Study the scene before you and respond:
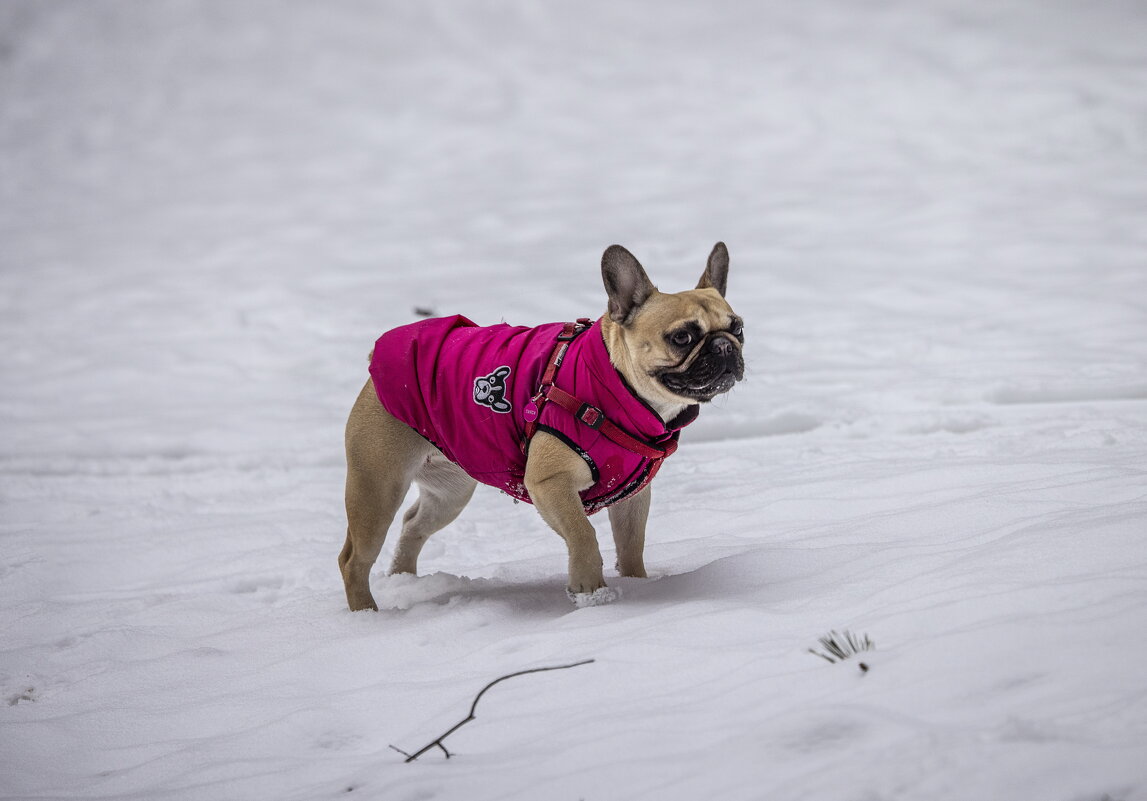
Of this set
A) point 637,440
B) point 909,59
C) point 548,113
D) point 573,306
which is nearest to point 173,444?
point 573,306

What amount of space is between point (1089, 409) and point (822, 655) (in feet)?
15.8

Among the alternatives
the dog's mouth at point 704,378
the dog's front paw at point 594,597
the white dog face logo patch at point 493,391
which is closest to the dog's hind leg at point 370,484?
the white dog face logo patch at point 493,391

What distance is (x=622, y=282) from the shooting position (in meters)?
3.55

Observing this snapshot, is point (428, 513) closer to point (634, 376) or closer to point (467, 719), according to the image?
point (634, 376)

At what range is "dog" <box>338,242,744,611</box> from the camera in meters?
3.38

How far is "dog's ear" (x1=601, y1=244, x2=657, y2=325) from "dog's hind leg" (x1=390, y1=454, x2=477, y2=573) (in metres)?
1.23

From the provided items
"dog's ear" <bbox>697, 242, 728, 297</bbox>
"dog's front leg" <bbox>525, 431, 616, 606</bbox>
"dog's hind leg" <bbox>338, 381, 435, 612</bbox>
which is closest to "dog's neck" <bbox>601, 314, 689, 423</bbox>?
"dog's front leg" <bbox>525, 431, 616, 606</bbox>

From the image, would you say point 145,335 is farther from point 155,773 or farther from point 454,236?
point 155,773

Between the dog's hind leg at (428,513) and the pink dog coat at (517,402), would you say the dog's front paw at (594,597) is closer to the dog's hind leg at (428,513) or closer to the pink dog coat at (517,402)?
the pink dog coat at (517,402)

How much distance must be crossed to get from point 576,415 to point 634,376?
0.29m

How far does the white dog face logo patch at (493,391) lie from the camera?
3586 millimetres

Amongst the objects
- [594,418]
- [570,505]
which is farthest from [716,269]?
[570,505]

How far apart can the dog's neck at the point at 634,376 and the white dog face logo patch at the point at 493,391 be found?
→ 1.46 ft

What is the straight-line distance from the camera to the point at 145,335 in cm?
1006
